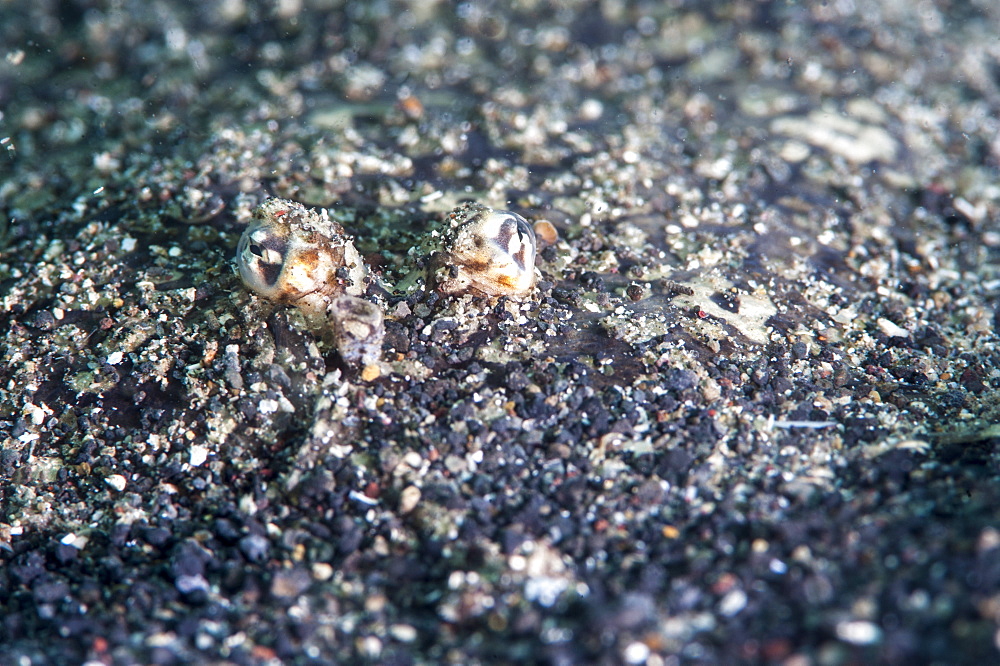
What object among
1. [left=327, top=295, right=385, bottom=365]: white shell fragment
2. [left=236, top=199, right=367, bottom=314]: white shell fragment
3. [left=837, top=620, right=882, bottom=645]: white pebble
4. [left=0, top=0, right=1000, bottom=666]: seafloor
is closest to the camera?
[left=837, top=620, right=882, bottom=645]: white pebble

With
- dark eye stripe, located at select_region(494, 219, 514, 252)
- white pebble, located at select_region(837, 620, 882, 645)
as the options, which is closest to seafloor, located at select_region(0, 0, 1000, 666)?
white pebble, located at select_region(837, 620, 882, 645)

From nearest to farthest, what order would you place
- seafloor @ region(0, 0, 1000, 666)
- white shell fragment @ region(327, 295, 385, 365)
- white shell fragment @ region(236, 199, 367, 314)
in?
seafloor @ region(0, 0, 1000, 666) → white shell fragment @ region(327, 295, 385, 365) → white shell fragment @ region(236, 199, 367, 314)

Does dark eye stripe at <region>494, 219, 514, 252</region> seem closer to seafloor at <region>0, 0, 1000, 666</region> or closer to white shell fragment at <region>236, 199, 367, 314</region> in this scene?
seafloor at <region>0, 0, 1000, 666</region>

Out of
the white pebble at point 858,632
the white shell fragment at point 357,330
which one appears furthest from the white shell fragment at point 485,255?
the white pebble at point 858,632

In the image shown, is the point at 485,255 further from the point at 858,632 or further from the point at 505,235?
the point at 858,632

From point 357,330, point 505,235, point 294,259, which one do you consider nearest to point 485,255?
point 505,235

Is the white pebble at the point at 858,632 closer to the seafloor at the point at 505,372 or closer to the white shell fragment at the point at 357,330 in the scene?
the seafloor at the point at 505,372
